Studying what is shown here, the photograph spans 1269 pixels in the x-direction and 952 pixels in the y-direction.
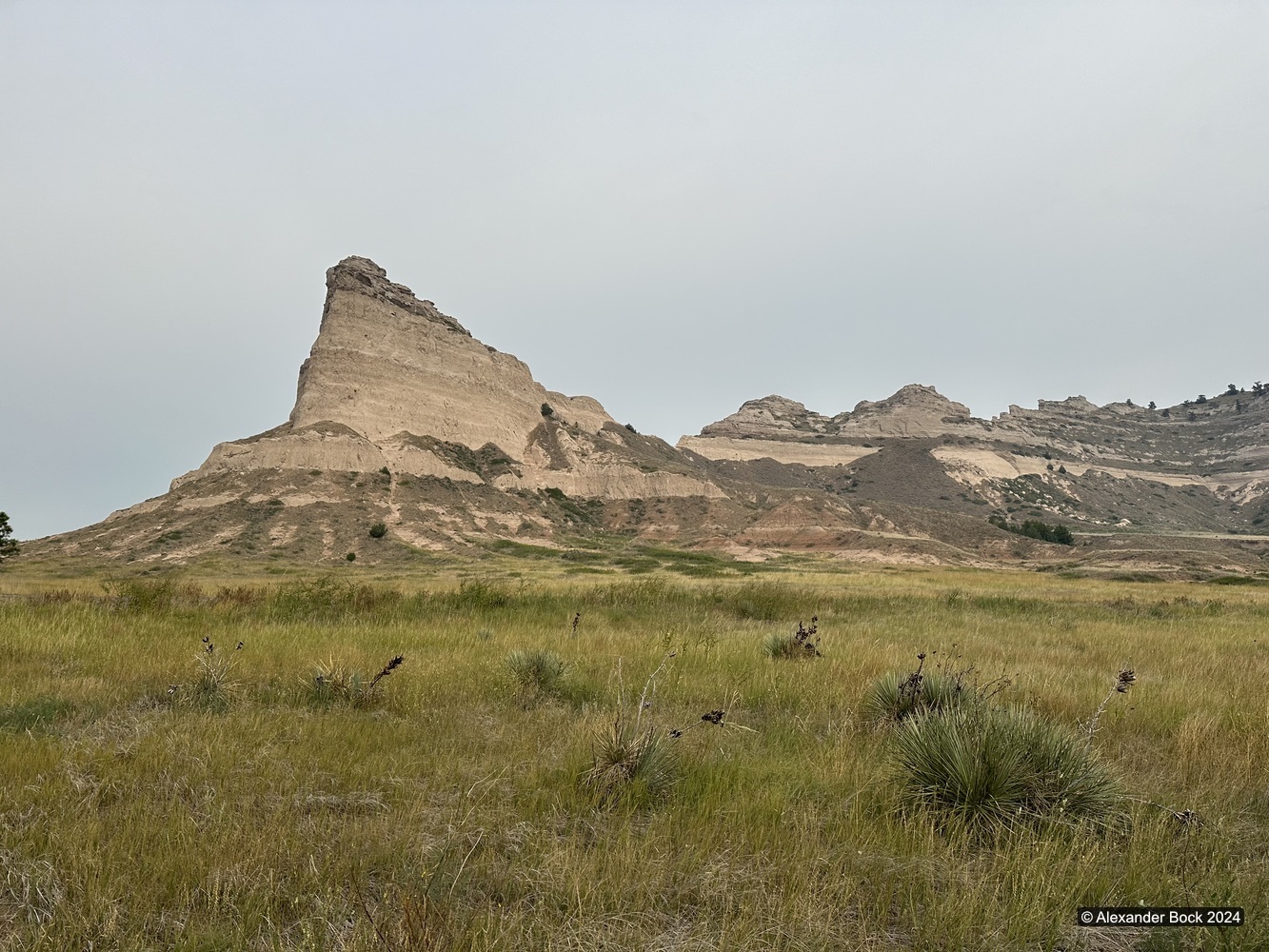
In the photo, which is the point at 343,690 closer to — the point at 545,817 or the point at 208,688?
the point at 208,688

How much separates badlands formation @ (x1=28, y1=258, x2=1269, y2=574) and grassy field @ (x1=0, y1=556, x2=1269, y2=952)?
143 ft

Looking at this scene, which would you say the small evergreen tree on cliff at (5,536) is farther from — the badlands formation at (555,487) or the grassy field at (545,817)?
the grassy field at (545,817)

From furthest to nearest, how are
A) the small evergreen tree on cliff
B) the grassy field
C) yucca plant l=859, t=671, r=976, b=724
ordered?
1. the small evergreen tree on cliff
2. yucca plant l=859, t=671, r=976, b=724
3. the grassy field

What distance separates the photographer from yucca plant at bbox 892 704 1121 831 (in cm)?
343

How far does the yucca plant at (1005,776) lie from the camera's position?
3.43 meters

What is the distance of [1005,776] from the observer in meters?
3.54

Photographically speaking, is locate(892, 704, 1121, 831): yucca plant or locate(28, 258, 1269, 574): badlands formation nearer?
locate(892, 704, 1121, 831): yucca plant

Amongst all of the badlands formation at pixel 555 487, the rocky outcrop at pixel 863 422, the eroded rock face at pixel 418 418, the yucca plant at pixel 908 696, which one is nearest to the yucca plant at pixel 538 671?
the yucca plant at pixel 908 696

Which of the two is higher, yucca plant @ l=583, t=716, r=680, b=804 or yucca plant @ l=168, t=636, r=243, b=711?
yucca plant @ l=168, t=636, r=243, b=711

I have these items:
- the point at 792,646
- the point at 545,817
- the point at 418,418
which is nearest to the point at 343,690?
the point at 545,817

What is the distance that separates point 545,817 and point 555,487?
7709cm

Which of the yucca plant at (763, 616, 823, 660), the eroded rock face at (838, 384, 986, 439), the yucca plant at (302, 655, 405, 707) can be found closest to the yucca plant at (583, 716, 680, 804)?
the yucca plant at (302, 655, 405, 707)

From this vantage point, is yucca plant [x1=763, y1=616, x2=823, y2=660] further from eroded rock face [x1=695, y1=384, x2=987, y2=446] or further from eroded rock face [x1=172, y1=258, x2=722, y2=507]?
eroded rock face [x1=695, y1=384, x2=987, y2=446]

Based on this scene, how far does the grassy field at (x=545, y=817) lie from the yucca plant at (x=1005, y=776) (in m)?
0.10
